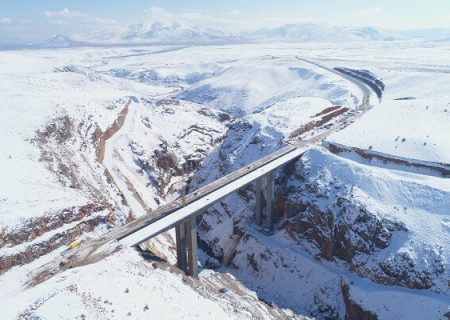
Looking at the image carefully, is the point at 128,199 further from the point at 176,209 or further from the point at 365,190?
the point at 365,190

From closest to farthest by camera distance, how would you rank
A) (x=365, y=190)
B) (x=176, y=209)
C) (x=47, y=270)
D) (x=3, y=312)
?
(x=3, y=312)
(x=47, y=270)
(x=176, y=209)
(x=365, y=190)

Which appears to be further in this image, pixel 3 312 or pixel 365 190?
pixel 365 190

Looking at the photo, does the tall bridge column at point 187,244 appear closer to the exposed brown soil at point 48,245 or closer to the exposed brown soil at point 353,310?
the exposed brown soil at point 48,245

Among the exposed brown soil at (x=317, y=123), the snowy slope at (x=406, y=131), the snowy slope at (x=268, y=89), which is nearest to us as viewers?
the snowy slope at (x=406, y=131)

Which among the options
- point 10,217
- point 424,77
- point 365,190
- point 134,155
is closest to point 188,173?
point 134,155

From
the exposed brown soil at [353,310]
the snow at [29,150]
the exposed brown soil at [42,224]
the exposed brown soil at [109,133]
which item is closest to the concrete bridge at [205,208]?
the exposed brown soil at [42,224]

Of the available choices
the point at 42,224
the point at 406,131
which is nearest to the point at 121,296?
the point at 42,224
